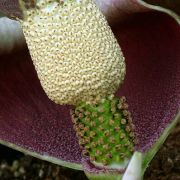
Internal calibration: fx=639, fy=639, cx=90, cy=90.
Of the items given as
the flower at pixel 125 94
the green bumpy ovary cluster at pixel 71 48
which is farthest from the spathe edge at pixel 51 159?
the green bumpy ovary cluster at pixel 71 48

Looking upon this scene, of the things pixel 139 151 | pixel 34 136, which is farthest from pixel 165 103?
pixel 34 136

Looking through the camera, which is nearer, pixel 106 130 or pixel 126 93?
pixel 106 130

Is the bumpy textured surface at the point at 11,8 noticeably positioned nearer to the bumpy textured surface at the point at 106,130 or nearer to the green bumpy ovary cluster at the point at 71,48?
the green bumpy ovary cluster at the point at 71,48

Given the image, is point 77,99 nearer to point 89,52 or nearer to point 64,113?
point 89,52

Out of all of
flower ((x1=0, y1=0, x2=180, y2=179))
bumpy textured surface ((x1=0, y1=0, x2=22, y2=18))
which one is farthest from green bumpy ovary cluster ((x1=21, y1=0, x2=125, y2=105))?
flower ((x1=0, y1=0, x2=180, y2=179))

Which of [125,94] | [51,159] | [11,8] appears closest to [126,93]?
[125,94]

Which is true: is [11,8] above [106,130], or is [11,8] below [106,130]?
above

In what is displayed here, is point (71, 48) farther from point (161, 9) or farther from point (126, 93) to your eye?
point (126, 93)

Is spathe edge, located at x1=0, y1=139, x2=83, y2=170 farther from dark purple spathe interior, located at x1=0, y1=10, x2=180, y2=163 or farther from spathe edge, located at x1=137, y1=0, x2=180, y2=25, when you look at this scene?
spathe edge, located at x1=137, y1=0, x2=180, y2=25
